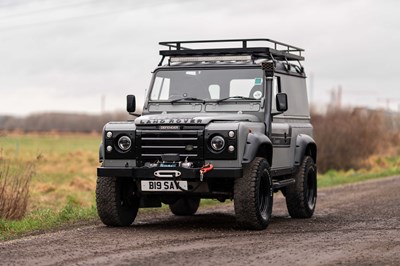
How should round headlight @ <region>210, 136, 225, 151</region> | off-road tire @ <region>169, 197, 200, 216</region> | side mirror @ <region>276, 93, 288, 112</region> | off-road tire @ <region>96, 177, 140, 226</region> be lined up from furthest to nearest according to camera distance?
off-road tire @ <region>169, 197, 200, 216</region>
side mirror @ <region>276, 93, 288, 112</region>
off-road tire @ <region>96, 177, 140, 226</region>
round headlight @ <region>210, 136, 225, 151</region>

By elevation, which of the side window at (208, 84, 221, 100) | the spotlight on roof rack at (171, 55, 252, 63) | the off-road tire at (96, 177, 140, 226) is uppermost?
the spotlight on roof rack at (171, 55, 252, 63)

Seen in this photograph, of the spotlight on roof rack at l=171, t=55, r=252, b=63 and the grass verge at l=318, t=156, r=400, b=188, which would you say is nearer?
the spotlight on roof rack at l=171, t=55, r=252, b=63

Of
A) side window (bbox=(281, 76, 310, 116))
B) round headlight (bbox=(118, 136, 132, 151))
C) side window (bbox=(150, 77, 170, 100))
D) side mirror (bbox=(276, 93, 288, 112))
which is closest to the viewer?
round headlight (bbox=(118, 136, 132, 151))

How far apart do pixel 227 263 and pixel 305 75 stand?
7.70 m

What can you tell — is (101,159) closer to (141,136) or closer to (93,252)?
(141,136)

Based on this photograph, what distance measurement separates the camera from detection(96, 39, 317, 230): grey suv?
12.6 m

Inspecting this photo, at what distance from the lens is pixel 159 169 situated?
12.7 metres

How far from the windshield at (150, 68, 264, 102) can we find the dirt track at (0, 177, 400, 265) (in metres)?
2.00

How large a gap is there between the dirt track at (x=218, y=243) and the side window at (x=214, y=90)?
2.00 m

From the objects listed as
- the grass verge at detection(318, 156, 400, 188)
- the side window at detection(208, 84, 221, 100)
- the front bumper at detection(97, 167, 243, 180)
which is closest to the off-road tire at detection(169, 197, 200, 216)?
the side window at detection(208, 84, 221, 100)

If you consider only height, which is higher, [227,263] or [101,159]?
[101,159]

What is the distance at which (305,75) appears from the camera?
1672cm

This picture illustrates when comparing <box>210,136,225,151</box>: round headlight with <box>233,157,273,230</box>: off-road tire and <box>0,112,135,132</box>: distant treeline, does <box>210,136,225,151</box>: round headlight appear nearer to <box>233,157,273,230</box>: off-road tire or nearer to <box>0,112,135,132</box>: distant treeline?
<box>233,157,273,230</box>: off-road tire

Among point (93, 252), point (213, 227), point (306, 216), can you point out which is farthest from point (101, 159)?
point (306, 216)
